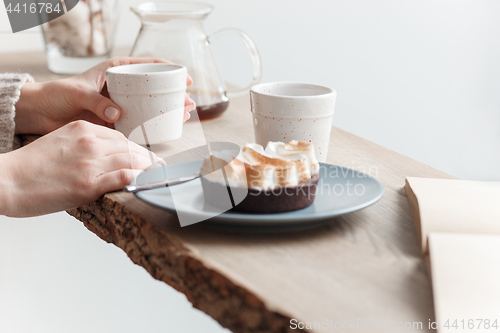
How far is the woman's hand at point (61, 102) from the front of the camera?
0.75 meters

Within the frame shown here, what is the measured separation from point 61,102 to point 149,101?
19cm

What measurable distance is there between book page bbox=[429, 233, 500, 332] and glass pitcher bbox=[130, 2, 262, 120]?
0.54m

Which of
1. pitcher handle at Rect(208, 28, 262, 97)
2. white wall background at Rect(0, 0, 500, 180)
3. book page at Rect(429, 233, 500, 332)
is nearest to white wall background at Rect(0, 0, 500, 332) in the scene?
white wall background at Rect(0, 0, 500, 180)

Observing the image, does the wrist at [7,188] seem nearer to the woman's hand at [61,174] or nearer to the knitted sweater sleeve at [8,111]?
the woman's hand at [61,174]

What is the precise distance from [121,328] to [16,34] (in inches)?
48.0

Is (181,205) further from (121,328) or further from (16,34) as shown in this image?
(16,34)

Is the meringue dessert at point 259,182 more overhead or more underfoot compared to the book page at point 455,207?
more overhead

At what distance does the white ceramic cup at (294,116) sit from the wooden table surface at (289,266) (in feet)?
0.37

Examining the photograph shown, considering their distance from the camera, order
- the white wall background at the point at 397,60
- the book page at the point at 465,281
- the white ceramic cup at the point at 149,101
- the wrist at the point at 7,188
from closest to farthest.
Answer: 1. the book page at the point at 465,281
2. the wrist at the point at 7,188
3. the white ceramic cup at the point at 149,101
4. the white wall background at the point at 397,60

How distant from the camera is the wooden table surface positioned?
1.03 ft

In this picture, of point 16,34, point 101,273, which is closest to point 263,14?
point 16,34

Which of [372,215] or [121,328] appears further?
[121,328]

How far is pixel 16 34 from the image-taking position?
1.86 m

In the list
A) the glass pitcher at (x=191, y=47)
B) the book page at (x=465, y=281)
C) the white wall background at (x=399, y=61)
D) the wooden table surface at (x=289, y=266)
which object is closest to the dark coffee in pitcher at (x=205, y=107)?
the glass pitcher at (x=191, y=47)
